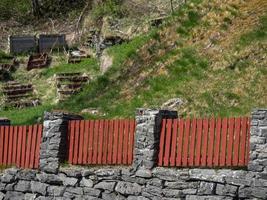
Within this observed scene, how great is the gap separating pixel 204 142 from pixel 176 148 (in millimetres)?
731

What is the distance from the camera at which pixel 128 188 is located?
45.4 feet

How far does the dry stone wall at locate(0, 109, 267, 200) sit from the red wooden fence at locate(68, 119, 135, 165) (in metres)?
0.26

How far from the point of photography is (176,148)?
13547 mm

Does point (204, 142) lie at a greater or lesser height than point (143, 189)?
greater

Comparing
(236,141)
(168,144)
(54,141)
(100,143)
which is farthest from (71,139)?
(236,141)

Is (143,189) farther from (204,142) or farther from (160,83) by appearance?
(160,83)

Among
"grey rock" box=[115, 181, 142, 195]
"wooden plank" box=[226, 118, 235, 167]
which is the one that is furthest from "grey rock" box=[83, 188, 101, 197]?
"wooden plank" box=[226, 118, 235, 167]

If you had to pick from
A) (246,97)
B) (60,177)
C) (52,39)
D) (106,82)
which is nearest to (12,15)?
(52,39)

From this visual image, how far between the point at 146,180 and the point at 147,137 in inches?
37.8

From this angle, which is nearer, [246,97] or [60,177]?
[60,177]

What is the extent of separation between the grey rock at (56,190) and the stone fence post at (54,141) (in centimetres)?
42

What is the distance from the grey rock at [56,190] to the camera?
14.9 meters

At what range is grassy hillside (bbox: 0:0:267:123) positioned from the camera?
2050 centimetres

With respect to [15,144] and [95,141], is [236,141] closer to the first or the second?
[95,141]
